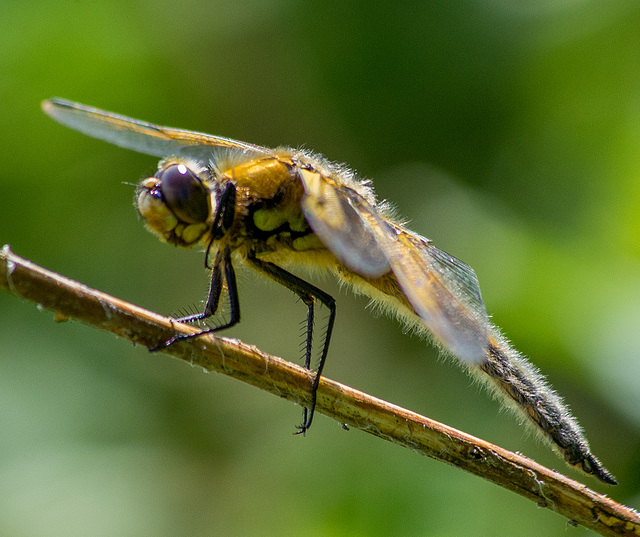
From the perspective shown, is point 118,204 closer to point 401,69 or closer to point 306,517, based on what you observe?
point 401,69

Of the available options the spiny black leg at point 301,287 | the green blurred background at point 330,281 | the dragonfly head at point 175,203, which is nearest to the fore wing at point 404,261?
the spiny black leg at point 301,287

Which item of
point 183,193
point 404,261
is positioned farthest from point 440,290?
point 183,193

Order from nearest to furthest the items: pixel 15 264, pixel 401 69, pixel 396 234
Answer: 1. pixel 15 264
2. pixel 396 234
3. pixel 401 69

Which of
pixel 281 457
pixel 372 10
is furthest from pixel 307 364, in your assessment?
pixel 372 10

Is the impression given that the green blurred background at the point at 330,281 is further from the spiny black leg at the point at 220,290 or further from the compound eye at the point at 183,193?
the compound eye at the point at 183,193

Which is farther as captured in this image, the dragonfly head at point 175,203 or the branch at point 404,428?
the dragonfly head at point 175,203

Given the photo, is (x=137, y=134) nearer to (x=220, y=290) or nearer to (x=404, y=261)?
(x=220, y=290)
